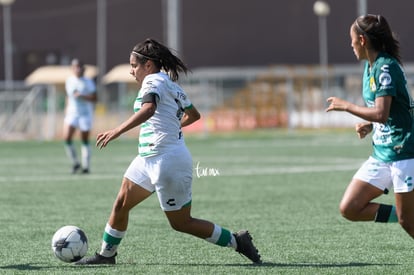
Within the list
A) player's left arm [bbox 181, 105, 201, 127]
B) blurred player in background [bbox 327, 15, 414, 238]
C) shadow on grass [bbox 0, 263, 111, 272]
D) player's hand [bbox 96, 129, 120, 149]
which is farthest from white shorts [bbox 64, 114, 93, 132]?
blurred player in background [bbox 327, 15, 414, 238]

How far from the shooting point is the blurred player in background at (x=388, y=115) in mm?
7562

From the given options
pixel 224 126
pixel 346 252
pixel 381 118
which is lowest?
pixel 224 126

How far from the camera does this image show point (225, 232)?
8664mm

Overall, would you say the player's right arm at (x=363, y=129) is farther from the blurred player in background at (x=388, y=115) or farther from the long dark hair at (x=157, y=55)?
the long dark hair at (x=157, y=55)

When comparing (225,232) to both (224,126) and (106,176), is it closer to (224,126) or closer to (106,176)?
(106,176)

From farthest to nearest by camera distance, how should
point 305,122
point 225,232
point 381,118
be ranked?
1. point 305,122
2. point 225,232
3. point 381,118

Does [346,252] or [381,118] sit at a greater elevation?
[381,118]

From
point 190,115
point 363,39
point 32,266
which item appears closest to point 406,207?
point 363,39

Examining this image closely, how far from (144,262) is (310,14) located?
151 feet

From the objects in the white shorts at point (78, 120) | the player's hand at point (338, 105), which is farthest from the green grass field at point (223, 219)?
the player's hand at point (338, 105)

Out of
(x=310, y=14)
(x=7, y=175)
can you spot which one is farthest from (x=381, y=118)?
(x=310, y=14)

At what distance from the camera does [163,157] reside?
27.2 ft

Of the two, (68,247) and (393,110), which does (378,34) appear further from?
(68,247)

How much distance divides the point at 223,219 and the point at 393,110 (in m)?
5.04
